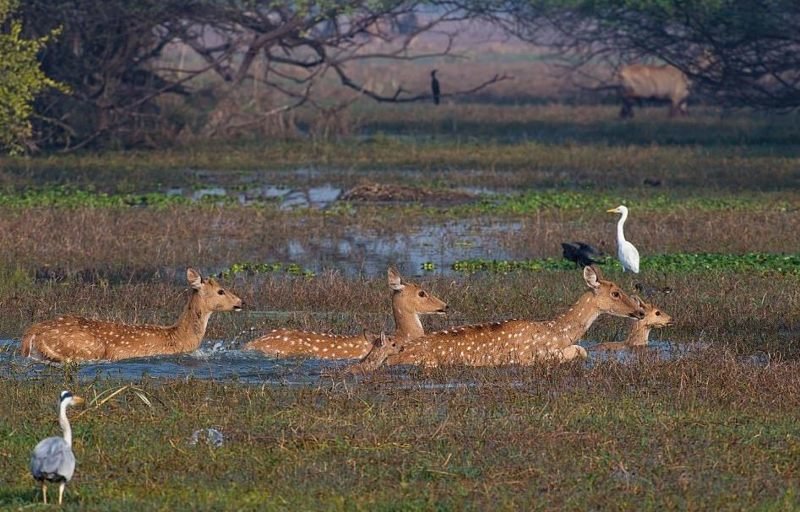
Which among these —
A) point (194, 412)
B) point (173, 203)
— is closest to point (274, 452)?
point (194, 412)

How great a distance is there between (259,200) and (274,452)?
15063mm

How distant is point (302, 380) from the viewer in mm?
11195

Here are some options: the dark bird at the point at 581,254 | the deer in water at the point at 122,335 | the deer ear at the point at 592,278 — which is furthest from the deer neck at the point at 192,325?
the dark bird at the point at 581,254

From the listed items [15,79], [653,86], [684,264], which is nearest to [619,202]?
[684,264]

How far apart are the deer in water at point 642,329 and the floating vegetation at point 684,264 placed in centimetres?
369

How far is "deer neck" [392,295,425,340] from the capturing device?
12672mm

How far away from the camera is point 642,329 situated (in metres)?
12.8

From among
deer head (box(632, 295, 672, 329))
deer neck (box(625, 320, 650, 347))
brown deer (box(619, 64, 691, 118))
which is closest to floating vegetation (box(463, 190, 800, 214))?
deer head (box(632, 295, 672, 329))

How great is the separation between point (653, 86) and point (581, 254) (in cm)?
2824

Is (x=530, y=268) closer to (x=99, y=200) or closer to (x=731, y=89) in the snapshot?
(x=99, y=200)

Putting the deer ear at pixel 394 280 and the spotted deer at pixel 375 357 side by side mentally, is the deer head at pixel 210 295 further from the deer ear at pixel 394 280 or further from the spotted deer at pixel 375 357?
the spotted deer at pixel 375 357

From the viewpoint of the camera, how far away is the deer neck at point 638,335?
41.5 feet

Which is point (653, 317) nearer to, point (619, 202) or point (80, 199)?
point (619, 202)

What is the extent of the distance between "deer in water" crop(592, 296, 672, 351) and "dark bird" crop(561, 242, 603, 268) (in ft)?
12.5
